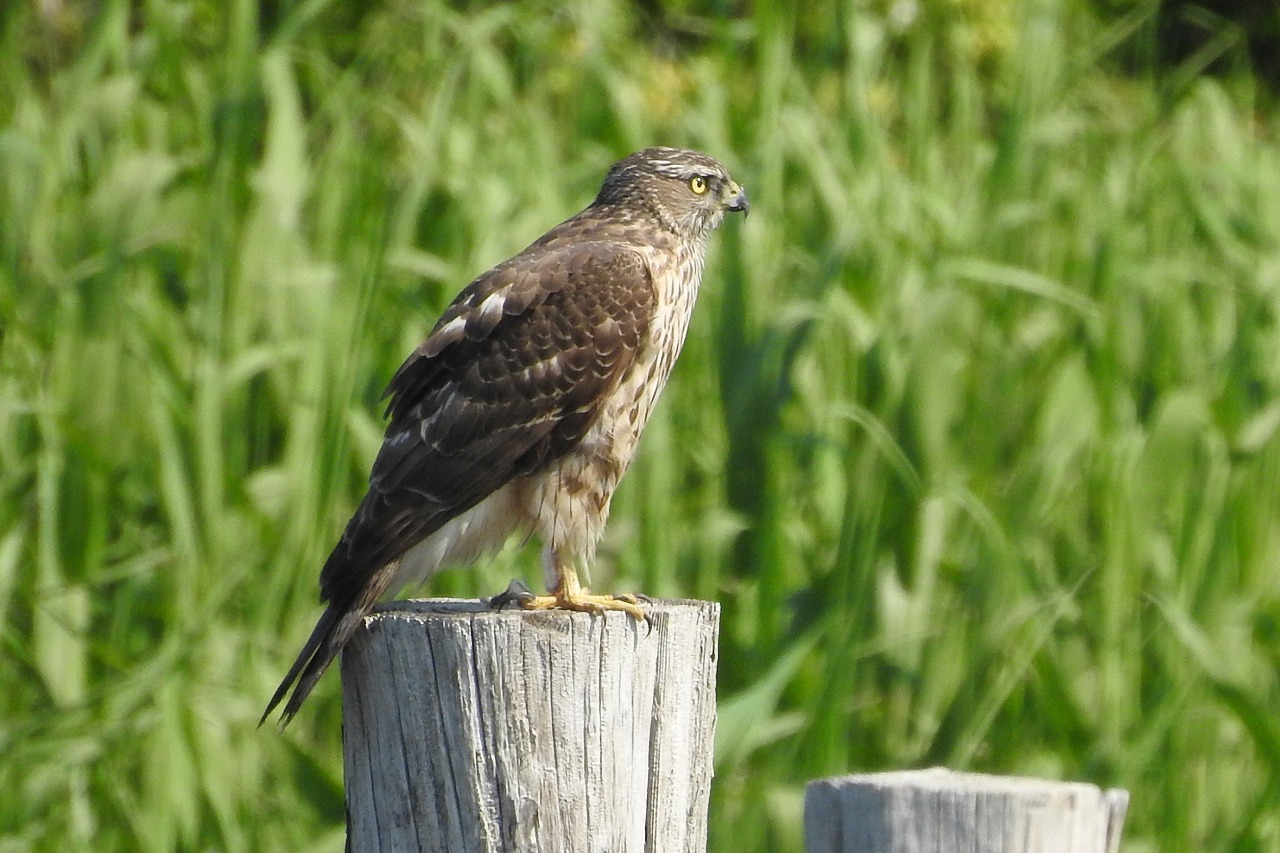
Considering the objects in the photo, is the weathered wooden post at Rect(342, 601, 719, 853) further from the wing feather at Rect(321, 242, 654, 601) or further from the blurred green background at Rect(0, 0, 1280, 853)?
the blurred green background at Rect(0, 0, 1280, 853)

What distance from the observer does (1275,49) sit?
473 inches

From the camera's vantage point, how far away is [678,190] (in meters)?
4.03

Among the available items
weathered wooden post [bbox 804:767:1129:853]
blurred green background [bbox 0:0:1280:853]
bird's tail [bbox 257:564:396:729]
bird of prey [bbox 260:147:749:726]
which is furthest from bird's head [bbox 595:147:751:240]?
weathered wooden post [bbox 804:767:1129:853]

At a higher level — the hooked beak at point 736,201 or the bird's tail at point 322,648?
the hooked beak at point 736,201

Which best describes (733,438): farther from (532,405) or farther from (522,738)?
(522,738)

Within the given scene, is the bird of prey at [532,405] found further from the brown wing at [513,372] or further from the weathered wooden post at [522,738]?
the weathered wooden post at [522,738]

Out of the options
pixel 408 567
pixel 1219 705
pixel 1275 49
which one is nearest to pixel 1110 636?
pixel 1219 705

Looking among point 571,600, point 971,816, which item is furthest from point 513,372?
point 971,816

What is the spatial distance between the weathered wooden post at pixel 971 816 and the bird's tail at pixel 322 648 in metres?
1.06

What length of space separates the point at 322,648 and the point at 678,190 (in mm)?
1722

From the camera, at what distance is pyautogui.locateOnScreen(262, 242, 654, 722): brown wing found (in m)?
3.44

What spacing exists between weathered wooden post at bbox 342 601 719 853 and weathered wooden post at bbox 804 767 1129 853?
490mm

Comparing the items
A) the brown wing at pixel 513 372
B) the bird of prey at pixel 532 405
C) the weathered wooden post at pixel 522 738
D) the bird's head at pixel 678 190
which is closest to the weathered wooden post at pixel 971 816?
the weathered wooden post at pixel 522 738

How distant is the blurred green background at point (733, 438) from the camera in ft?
13.3
